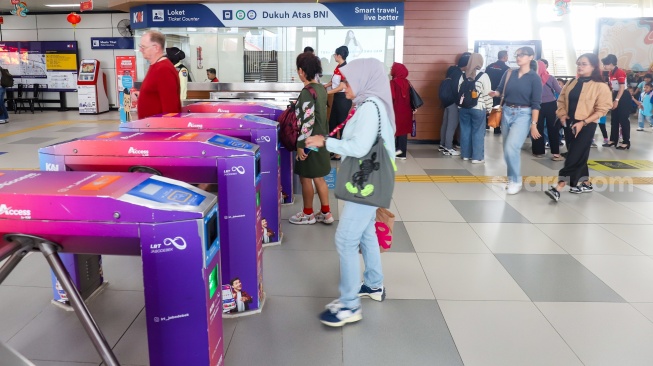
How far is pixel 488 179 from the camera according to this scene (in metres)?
6.04

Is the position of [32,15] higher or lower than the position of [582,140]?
higher

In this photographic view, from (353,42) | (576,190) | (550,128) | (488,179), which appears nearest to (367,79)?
(576,190)

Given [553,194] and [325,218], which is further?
[553,194]

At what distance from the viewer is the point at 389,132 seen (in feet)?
7.89

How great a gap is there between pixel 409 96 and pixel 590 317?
4.85 m

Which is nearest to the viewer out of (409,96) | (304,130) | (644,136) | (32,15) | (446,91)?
(304,130)

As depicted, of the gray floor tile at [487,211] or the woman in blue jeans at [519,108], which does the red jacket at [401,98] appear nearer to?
the woman in blue jeans at [519,108]

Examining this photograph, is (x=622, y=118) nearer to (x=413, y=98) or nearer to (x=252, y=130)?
(x=413, y=98)

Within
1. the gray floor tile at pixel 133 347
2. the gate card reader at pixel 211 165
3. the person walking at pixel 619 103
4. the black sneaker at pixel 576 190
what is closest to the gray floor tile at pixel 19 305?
the gray floor tile at pixel 133 347

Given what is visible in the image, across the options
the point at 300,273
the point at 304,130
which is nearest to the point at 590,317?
the point at 300,273

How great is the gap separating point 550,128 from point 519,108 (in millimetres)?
2744

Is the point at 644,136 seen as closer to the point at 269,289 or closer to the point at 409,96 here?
the point at 409,96

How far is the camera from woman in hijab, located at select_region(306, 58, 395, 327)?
2.31 metres

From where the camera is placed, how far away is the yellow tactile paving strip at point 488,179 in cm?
589
